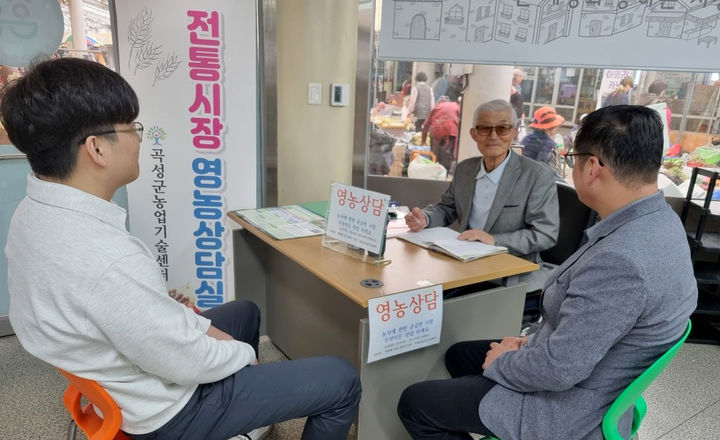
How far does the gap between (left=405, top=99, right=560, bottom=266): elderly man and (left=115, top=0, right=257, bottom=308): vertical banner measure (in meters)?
1.14

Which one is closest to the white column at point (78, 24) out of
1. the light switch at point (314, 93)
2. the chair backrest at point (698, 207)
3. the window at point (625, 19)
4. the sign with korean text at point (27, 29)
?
the sign with korean text at point (27, 29)

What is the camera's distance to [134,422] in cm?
100

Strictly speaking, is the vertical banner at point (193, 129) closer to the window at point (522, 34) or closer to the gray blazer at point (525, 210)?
the gray blazer at point (525, 210)

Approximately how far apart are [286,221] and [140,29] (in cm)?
129

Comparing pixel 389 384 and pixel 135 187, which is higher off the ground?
pixel 135 187

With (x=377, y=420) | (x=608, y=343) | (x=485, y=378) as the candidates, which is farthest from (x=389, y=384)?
A: (x=608, y=343)

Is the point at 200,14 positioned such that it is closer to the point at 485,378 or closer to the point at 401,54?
the point at 401,54

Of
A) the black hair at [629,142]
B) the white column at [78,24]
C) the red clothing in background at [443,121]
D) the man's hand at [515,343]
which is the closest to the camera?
the black hair at [629,142]

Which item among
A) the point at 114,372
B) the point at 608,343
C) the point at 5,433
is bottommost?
the point at 5,433

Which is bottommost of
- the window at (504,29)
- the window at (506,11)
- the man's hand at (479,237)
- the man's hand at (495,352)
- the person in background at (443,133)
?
the man's hand at (495,352)

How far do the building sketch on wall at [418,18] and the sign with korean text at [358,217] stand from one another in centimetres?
111

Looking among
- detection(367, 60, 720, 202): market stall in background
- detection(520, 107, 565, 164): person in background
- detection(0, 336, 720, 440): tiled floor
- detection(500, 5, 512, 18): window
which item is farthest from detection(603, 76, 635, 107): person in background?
detection(0, 336, 720, 440): tiled floor

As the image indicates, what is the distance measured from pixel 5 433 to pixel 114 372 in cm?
124

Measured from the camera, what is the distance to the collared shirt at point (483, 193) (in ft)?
6.44
